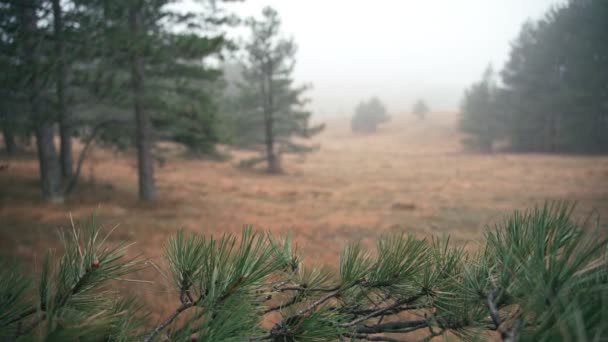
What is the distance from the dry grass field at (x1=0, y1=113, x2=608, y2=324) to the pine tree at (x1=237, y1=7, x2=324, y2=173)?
266 cm

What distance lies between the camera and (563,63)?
11.6 metres

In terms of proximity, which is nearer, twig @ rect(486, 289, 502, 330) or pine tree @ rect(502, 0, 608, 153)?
twig @ rect(486, 289, 502, 330)

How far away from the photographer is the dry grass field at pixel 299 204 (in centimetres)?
598

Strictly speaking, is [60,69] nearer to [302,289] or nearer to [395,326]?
[302,289]

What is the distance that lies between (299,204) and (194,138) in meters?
4.49

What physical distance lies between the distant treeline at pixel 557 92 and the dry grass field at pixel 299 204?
91.9 inches

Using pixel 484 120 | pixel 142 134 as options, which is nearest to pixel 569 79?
pixel 142 134

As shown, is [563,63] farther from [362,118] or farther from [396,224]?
[362,118]

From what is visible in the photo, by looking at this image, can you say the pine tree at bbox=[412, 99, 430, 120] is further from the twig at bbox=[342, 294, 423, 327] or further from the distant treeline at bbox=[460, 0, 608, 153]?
the twig at bbox=[342, 294, 423, 327]

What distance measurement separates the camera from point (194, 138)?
9.74 metres

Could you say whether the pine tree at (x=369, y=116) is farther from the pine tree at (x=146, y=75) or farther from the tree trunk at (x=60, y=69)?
the tree trunk at (x=60, y=69)

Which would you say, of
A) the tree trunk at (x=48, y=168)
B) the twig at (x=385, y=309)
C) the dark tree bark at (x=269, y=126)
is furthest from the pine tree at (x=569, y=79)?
the dark tree bark at (x=269, y=126)

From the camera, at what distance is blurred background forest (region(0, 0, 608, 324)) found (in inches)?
205

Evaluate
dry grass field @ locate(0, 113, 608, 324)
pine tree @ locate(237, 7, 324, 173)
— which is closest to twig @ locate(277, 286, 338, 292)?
dry grass field @ locate(0, 113, 608, 324)
